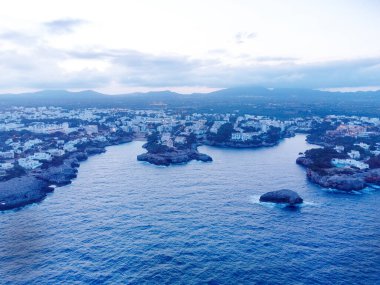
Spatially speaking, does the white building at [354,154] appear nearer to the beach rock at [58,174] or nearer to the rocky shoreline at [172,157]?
the rocky shoreline at [172,157]

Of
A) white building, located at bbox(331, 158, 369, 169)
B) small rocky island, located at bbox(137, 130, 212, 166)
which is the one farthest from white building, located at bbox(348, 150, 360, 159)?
small rocky island, located at bbox(137, 130, 212, 166)

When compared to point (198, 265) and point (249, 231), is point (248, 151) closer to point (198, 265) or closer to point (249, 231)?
point (249, 231)

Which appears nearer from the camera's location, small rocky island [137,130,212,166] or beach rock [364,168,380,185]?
beach rock [364,168,380,185]

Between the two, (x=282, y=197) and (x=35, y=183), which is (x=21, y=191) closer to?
(x=35, y=183)

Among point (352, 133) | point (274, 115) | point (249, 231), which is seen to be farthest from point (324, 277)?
point (274, 115)

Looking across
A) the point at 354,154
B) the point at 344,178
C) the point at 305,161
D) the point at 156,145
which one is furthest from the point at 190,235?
the point at 354,154

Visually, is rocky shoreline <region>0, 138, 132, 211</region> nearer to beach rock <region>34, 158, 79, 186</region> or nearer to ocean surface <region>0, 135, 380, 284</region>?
beach rock <region>34, 158, 79, 186</region>

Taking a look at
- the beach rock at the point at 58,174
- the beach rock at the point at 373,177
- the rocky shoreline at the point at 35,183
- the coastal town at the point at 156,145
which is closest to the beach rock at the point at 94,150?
the coastal town at the point at 156,145
